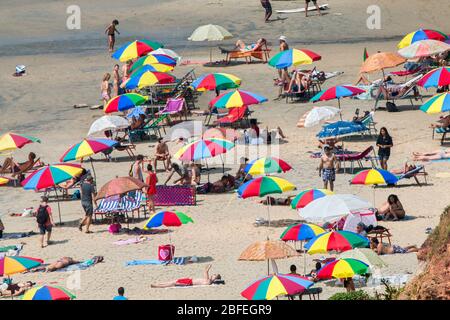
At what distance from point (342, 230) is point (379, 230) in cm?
66

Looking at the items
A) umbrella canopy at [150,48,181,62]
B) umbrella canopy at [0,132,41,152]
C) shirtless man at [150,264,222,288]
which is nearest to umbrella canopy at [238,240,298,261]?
shirtless man at [150,264,222,288]

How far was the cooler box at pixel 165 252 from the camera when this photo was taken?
70.4 feet

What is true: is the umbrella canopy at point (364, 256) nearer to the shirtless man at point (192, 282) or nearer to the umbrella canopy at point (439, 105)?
the shirtless man at point (192, 282)

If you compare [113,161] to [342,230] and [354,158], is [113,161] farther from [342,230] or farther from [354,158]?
[342,230]

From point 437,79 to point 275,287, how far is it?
1595 cm

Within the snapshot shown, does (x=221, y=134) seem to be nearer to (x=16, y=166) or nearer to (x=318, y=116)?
(x=318, y=116)

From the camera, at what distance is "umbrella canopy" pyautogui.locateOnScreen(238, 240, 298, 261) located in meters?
19.6

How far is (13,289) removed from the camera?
20016 mm

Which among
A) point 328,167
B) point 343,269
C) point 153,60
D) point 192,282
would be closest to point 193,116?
point 153,60

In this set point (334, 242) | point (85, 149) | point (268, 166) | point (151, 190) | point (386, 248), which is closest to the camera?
point (334, 242)

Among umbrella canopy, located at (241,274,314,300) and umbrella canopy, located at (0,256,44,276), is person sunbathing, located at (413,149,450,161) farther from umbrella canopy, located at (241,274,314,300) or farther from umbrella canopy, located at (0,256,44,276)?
umbrella canopy, located at (241,274,314,300)

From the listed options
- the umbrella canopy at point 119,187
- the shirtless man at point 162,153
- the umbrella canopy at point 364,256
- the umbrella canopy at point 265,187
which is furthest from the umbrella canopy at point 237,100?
the umbrella canopy at point 364,256

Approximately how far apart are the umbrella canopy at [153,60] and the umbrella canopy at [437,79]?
8.23 m

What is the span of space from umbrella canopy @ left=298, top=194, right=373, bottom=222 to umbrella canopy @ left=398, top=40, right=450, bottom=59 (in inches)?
532
